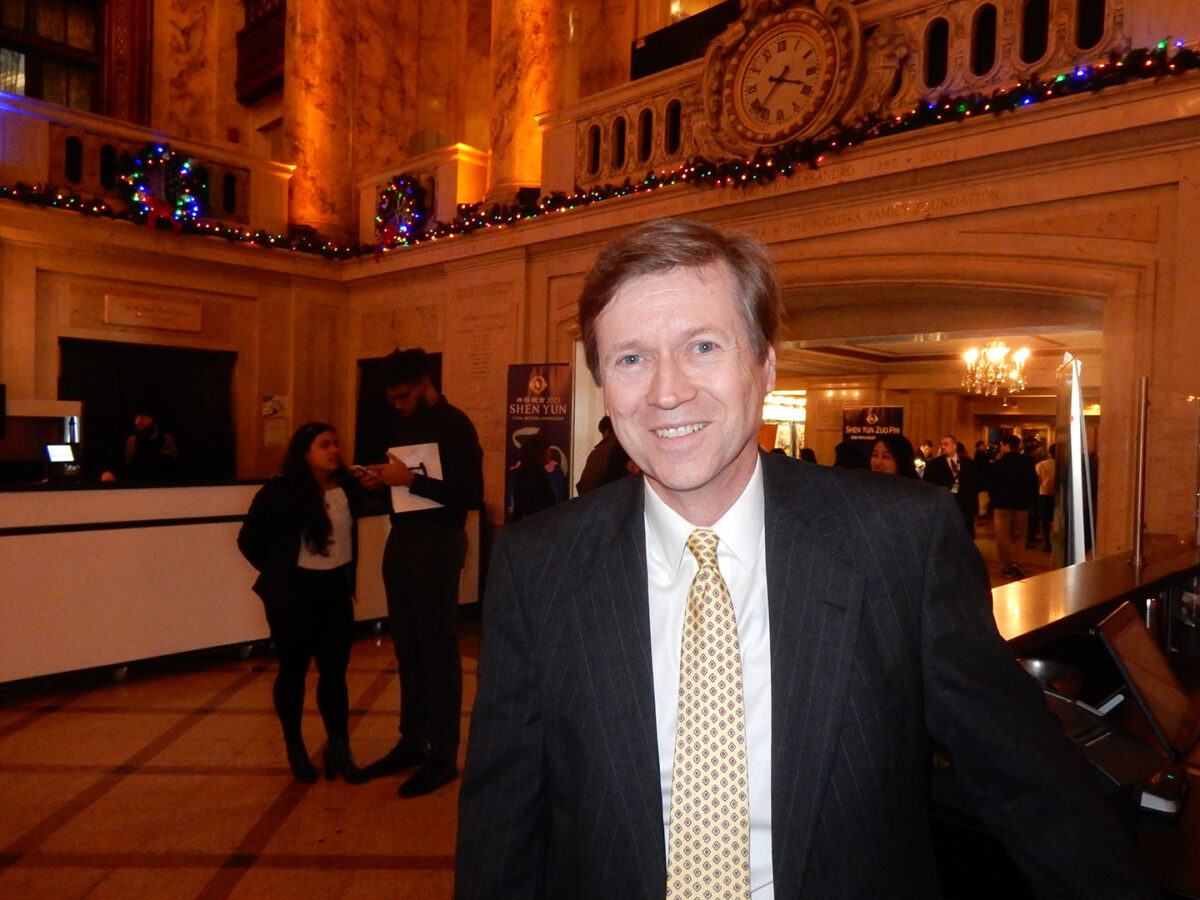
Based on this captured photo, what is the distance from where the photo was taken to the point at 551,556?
50.7 inches

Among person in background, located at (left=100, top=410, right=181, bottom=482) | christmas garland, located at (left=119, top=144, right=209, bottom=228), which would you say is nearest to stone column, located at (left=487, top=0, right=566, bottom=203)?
christmas garland, located at (left=119, top=144, right=209, bottom=228)

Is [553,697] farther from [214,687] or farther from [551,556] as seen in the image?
[214,687]

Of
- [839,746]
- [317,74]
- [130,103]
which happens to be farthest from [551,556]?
[130,103]

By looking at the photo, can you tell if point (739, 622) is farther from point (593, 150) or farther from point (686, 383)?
point (593, 150)

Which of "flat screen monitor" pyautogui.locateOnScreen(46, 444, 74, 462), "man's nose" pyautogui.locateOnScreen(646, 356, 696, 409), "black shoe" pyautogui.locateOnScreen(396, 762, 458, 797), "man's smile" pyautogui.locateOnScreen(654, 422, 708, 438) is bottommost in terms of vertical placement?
"black shoe" pyautogui.locateOnScreen(396, 762, 458, 797)

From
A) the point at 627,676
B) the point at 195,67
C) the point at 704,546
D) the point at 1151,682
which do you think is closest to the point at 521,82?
the point at 195,67

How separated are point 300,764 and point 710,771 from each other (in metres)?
3.10

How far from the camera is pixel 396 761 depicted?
3729 millimetres

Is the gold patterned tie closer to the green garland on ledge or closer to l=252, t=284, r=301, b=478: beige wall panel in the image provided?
the green garland on ledge

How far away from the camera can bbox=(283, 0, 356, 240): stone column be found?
939cm

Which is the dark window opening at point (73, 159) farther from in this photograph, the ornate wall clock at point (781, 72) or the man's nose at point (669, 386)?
the man's nose at point (669, 386)

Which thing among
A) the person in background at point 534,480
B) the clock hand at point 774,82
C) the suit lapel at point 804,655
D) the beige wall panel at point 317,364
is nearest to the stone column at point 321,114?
the beige wall panel at point 317,364

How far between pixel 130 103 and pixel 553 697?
45.0 feet

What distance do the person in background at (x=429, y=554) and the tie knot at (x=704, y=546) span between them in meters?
2.37
